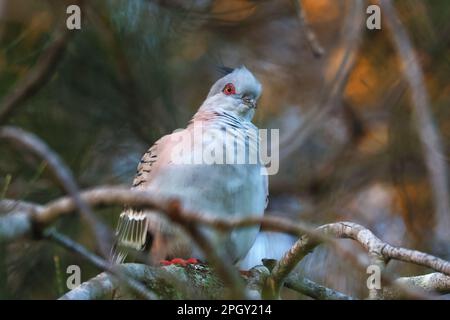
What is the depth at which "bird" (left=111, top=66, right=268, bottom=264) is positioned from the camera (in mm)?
3664

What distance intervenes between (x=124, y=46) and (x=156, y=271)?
2.02 m

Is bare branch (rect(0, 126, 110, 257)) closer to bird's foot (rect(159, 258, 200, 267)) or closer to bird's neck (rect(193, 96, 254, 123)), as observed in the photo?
bird's foot (rect(159, 258, 200, 267))

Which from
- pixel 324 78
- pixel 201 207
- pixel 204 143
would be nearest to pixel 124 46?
pixel 204 143

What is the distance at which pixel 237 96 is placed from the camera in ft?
14.2

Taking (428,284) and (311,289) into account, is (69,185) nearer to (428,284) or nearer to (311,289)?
(311,289)

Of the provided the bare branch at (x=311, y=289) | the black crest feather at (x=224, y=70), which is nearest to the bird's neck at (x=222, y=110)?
the black crest feather at (x=224, y=70)

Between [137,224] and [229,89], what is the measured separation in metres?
0.96

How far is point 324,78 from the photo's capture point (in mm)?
5980

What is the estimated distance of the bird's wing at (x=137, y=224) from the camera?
387 cm

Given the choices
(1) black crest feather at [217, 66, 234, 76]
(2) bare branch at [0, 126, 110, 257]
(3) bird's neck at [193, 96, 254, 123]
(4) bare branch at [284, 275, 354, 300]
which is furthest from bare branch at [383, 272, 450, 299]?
(1) black crest feather at [217, 66, 234, 76]

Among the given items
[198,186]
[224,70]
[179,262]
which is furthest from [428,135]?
[224,70]

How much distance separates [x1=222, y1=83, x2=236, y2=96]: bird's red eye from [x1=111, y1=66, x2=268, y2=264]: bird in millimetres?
277

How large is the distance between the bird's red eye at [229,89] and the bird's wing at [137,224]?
0.58 metres
